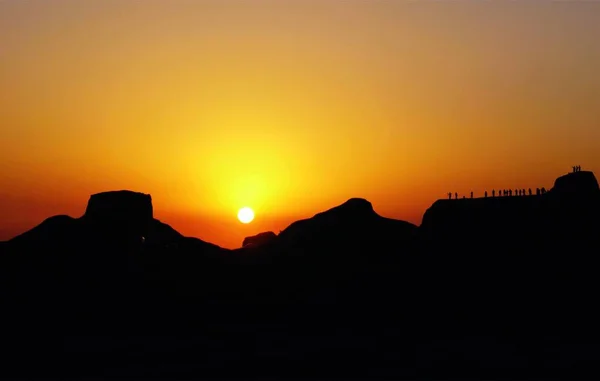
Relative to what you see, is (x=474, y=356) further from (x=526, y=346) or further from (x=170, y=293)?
(x=170, y=293)

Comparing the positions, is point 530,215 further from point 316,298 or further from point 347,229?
point 347,229

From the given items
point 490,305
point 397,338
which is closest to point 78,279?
point 397,338

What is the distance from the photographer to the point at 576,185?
3297 inches

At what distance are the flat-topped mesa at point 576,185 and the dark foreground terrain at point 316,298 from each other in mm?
176

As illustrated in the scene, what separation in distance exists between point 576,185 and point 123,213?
48653mm

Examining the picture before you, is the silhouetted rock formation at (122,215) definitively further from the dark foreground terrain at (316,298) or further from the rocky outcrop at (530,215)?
the rocky outcrop at (530,215)

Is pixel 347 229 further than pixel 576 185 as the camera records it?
Yes

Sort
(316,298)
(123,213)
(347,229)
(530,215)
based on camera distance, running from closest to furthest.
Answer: (530,215)
(316,298)
(123,213)
(347,229)

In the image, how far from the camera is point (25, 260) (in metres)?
90.8

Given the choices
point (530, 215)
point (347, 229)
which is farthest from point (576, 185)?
point (347, 229)

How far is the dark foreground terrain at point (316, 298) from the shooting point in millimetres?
62531

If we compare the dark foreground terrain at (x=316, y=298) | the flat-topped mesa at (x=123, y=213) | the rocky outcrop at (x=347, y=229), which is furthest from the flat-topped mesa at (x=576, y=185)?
the flat-topped mesa at (x=123, y=213)

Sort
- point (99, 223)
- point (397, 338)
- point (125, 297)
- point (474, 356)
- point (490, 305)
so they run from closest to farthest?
1. point (474, 356)
2. point (397, 338)
3. point (490, 305)
4. point (125, 297)
5. point (99, 223)

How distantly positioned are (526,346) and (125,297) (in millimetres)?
41158
